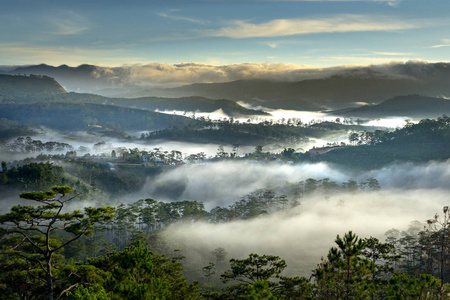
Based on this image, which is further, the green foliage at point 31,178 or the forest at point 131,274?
the green foliage at point 31,178

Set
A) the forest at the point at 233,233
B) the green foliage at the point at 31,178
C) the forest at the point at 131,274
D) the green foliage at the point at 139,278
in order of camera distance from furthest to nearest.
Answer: the green foliage at the point at 31,178 < the forest at the point at 233,233 < the forest at the point at 131,274 < the green foliage at the point at 139,278

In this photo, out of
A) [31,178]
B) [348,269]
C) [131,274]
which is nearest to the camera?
[131,274]

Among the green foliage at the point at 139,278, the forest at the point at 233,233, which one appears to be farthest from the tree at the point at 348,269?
the green foliage at the point at 139,278

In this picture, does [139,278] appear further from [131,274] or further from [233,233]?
[233,233]

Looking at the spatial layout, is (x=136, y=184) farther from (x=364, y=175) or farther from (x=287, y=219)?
(x=364, y=175)

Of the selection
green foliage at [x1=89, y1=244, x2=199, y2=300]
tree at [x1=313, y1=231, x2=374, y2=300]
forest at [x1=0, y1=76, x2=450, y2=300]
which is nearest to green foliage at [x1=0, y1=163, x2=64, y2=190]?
forest at [x1=0, y1=76, x2=450, y2=300]

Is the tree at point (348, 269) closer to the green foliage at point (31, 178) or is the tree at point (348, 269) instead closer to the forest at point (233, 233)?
the forest at point (233, 233)

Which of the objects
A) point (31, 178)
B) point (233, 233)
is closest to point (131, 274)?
point (233, 233)

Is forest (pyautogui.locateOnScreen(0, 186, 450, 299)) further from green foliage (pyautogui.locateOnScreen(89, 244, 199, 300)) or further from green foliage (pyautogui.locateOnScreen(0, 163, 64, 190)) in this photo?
green foliage (pyautogui.locateOnScreen(0, 163, 64, 190))

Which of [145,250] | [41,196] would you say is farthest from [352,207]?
[41,196]

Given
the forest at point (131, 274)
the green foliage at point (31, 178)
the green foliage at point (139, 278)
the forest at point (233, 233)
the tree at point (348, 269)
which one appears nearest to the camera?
the green foliage at point (139, 278)

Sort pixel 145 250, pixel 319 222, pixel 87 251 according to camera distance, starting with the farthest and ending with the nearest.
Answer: pixel 319 222, pixel 87 251, pixel 145 250
